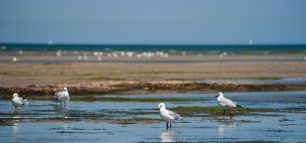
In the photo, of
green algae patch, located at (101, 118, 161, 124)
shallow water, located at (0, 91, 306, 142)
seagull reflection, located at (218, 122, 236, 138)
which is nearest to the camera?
shallow water, located at (0, 91, 306, 142)

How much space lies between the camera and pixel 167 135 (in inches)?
790

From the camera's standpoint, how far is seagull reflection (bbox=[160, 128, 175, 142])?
19.1m

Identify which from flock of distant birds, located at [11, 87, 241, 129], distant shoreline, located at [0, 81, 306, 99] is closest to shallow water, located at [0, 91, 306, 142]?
flock of distant birds, located at [11, 87, 241, 129]

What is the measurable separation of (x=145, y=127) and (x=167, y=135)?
6.14 feet

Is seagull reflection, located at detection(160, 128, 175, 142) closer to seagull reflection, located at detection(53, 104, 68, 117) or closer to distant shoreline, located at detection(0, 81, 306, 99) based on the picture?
seagull reflection, located at detection(53, 104, 68, 117)

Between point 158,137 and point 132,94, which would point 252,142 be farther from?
point 132,94

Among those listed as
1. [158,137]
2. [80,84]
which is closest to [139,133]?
[158,137]

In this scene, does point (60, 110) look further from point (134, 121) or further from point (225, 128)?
point (225, 128)

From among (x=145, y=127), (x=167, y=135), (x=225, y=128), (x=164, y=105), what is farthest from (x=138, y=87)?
(x=167, y=135)

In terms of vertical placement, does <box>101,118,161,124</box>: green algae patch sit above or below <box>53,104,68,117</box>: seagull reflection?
below

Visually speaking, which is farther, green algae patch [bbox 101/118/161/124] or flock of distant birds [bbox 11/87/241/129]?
green algae patch [bbox 101/118/161/124]

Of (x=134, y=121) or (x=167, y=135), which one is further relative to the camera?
(x=134, y=121)

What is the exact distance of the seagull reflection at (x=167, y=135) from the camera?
19.1m

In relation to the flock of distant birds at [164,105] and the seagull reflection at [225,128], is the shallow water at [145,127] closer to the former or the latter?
the seagull reflection at [225,128]
